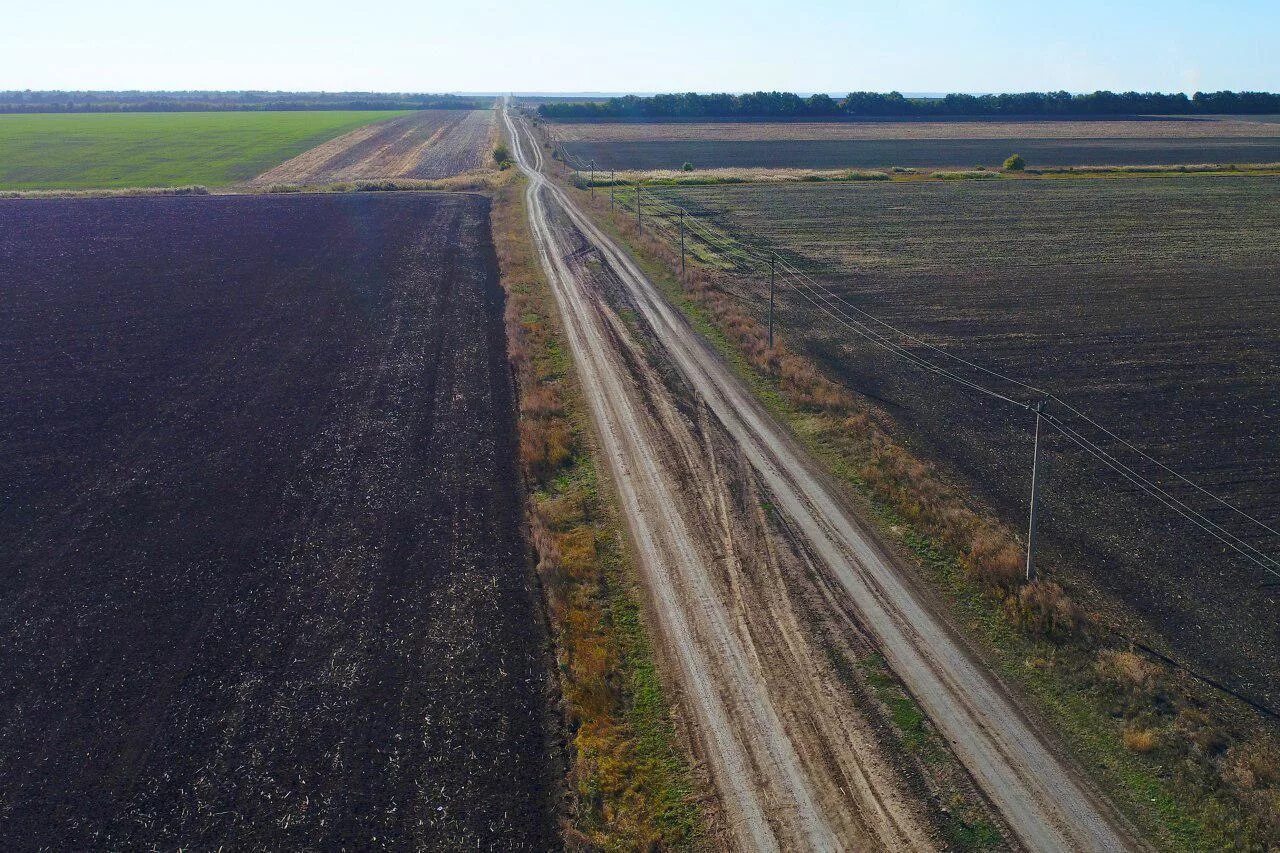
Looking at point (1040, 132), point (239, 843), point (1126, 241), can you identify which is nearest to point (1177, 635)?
point (239, 843)

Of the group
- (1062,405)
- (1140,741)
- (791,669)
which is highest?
→ (1062,405)

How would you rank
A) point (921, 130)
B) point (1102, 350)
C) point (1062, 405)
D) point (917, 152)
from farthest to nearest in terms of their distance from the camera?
point (921, 130)
point (917, 152)
point (1102, 350)
point (1062, 405)

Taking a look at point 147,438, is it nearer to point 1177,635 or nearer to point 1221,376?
point 1177,635

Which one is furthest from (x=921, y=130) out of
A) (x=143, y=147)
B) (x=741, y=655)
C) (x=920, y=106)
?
(x=741, y=655)

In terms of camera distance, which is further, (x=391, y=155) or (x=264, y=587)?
(x=391, y=155)

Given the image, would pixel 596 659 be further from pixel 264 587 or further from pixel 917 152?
pixel 917 152

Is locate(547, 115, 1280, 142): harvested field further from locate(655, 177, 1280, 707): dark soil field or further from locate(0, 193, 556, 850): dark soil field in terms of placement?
locate(0, 193, 556, 850): dark soil field

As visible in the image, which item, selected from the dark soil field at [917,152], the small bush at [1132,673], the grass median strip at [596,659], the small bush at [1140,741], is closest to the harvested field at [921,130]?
the dark soil field at [917,152]

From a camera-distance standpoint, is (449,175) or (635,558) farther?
(449,175)
